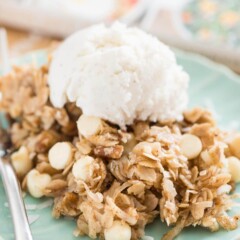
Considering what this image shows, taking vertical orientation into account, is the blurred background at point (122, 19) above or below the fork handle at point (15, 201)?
below

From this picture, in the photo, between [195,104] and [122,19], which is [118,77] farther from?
[122,19]

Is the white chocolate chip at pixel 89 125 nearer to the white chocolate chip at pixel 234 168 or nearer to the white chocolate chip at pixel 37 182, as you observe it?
the white chocolate chip at pixel 37 182

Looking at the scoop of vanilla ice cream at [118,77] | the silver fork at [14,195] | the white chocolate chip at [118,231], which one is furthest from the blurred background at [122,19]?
the white chocolate chip at [118,231]

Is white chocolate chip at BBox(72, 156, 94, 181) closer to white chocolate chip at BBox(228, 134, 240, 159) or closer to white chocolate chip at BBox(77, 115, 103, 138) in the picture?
white chocolate chip at BBox(77, 115, 103, 138)

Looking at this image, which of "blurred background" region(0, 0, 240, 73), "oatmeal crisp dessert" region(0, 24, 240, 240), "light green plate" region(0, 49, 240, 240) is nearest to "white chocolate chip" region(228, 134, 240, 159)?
"oatmeal crisp dessert" region(0, 24, 240, 240)

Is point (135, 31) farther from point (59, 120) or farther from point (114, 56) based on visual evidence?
point (59, 120)

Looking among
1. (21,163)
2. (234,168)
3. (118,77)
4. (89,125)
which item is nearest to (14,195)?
(21,163)
